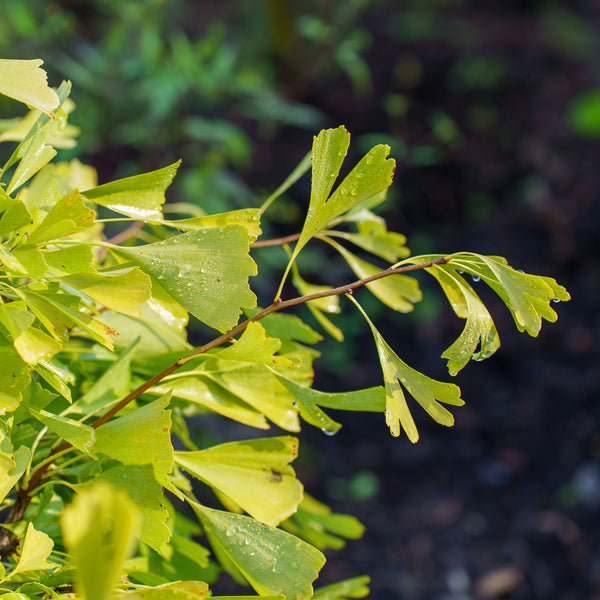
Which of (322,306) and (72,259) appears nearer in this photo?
(72,259)

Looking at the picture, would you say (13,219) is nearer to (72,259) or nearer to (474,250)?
(72,259)

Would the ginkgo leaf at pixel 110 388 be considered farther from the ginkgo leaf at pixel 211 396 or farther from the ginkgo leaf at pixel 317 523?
the ginkgo leaf at pixel 317 523

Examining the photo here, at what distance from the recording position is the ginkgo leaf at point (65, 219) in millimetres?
269

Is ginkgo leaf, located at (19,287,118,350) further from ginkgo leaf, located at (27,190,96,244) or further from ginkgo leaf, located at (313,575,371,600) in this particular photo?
ginkgo leaf, located at (313,575,371,600)

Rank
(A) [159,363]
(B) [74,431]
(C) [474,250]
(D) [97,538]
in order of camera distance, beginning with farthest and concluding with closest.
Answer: (C) [474,250] → (A) [159,363] → (B) [74,431] → (D) [97,538]

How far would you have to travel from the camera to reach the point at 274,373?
13.4 inches

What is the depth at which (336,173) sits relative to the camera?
312 mm

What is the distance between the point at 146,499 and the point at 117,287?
0.34 feet

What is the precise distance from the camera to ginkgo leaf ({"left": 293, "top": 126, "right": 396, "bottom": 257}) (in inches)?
12.0

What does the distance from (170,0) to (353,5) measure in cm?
79

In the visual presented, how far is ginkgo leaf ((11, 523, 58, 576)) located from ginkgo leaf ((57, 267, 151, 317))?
11 centimetres

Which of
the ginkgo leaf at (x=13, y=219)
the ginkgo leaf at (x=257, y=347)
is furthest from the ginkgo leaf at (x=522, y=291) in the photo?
the ginkgo leaf at (x=13, y=219)

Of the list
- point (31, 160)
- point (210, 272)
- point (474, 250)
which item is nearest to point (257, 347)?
point (210, 272)

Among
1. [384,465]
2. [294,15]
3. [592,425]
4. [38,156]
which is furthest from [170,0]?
[38,156]
